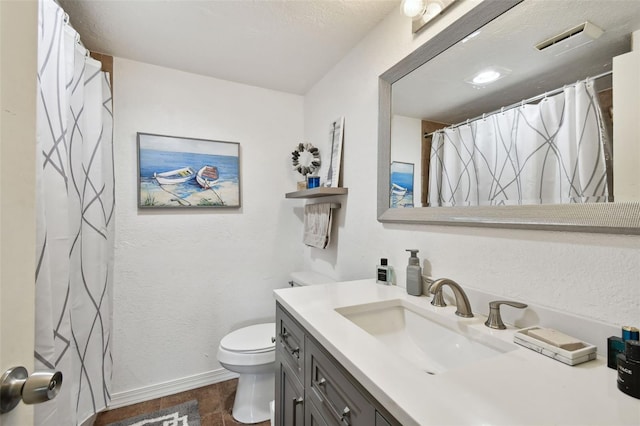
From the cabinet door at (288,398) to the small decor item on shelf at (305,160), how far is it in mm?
1264

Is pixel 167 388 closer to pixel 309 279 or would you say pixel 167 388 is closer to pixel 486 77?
pixel 309 279

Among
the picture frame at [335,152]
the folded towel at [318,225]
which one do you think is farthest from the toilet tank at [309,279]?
the picture frame at [335,152]

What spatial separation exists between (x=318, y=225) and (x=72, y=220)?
129cm

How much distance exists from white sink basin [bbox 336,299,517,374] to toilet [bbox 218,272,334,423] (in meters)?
0.80

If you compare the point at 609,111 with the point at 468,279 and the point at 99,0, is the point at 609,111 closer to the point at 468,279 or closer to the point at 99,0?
the point at 468,279

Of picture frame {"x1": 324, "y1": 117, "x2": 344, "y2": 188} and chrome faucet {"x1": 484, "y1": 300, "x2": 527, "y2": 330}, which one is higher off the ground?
picture frame {"x1": 324, "y1": 117, "x2": 344, "y2": 188}

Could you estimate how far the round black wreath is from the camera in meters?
2.07

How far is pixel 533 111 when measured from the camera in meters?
0.85

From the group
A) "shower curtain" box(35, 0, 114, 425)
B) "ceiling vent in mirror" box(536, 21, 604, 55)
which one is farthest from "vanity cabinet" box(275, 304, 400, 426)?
"ceiling vent in mirror" box(536, 21, 604, 55)

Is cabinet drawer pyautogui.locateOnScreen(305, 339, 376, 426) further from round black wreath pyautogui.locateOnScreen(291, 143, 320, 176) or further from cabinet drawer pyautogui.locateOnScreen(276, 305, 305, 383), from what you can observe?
round black wreath pyautogui.locateOnScreen(291, 143, 320, 176)

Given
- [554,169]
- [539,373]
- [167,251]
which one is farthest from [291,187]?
[539,373]

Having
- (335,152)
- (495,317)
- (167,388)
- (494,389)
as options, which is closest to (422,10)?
(335,152)

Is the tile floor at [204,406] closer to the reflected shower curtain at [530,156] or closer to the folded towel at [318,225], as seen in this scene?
the folded towel at [318,225]

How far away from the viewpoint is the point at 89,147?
57.0 inches
